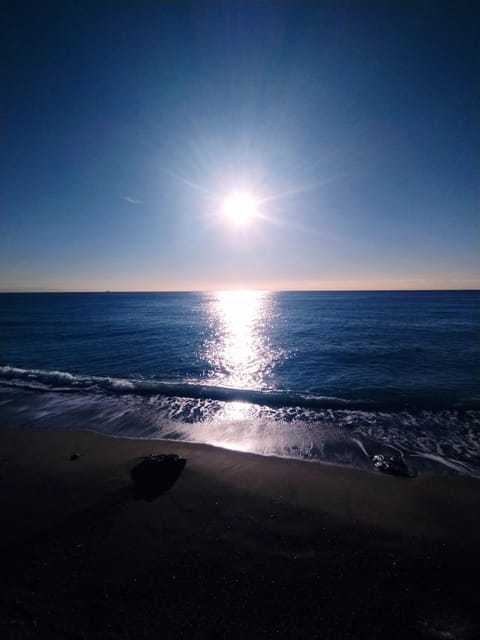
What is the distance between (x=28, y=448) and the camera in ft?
28.8

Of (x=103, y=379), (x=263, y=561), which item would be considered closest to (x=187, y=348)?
(x=103, y=379)

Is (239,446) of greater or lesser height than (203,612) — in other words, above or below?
below

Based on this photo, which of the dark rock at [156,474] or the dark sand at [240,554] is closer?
the dark sand at [240,554]

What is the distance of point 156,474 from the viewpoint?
23.0 ft

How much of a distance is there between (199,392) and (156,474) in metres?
7.22

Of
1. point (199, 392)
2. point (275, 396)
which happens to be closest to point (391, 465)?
point (275, 396)

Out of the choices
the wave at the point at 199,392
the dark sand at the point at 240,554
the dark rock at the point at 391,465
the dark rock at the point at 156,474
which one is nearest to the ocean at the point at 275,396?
the wave at the point at 199,392

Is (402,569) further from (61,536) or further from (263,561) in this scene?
(61,536)

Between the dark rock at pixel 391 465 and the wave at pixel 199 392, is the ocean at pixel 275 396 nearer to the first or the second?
the wave at pixel 199 392

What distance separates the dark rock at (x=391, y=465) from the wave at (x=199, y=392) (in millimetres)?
4345

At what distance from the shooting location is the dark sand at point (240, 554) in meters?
3.75

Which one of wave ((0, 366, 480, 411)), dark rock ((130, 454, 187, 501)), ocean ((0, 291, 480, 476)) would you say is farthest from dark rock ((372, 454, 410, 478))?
dark rock ((130, 454, 187, 501))

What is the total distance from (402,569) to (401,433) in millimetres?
6433

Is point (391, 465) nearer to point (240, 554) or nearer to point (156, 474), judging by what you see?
point (240, 554)
